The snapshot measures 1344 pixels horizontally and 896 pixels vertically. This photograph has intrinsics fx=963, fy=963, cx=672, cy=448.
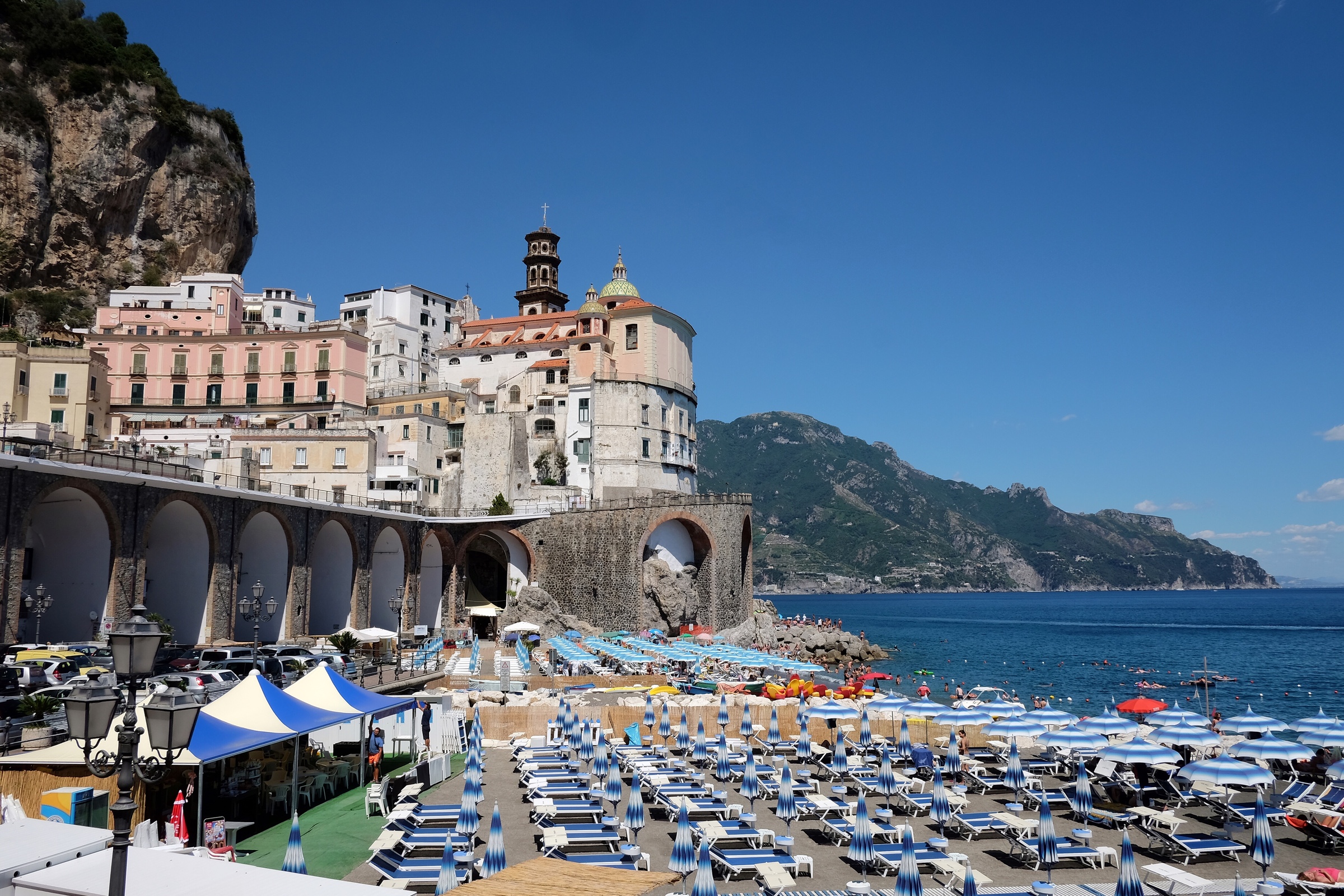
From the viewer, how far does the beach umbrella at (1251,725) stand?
2111 centimetres

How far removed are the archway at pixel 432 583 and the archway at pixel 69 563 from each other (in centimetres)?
2288

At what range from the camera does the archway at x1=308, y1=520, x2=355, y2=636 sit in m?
Result: 43.6

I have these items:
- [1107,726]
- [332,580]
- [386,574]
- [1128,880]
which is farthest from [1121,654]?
[1128,880]

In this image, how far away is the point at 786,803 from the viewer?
16.3 meters

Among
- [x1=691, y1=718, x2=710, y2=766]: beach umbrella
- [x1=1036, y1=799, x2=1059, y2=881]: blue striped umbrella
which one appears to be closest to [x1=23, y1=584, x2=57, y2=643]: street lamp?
[x1=691, y1=718, x2=710, y2=766]: beach umbrella

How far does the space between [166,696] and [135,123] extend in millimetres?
66504

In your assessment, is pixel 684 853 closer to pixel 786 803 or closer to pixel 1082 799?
pixel 786 803

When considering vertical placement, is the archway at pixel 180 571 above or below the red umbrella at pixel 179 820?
above

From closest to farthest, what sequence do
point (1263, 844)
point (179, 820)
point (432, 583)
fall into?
point (179, 820) → point (1263, 844) → point (432, 583)

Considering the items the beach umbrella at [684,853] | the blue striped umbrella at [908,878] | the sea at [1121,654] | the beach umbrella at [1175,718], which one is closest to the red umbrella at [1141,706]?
the sea at [1121,654]

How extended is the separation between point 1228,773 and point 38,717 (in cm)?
2059

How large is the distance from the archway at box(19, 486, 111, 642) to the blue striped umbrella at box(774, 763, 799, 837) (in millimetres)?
22830

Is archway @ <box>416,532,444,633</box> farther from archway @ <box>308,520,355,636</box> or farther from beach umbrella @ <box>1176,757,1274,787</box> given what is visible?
beach umbrella @ <box>1176,757,1274,787</box>

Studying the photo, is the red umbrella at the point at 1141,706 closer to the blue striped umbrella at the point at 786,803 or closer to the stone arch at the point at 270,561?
the blue striped umbrella at the point at 786,803
